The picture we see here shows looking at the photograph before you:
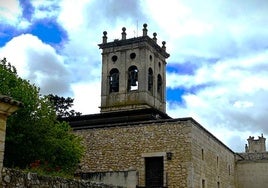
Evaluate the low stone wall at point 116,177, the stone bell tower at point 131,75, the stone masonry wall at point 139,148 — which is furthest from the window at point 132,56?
the low stone wall at point 116,177

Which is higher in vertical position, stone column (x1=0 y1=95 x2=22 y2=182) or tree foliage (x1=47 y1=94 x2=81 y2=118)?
tree foliage (x1=47 y1=94 x2=81 y2=118)

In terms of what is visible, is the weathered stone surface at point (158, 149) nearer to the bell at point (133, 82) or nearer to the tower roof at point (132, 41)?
the bell at point (133, 82)

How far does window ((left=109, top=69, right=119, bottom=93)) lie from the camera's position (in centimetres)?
3814

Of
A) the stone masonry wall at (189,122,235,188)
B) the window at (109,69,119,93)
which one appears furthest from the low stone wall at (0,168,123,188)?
the window at (109,69,119,93)

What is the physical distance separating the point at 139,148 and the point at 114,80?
13.2m

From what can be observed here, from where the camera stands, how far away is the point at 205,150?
27391 mm

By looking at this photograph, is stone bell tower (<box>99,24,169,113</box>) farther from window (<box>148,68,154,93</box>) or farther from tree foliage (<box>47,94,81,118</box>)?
tree foliage (<box>47,94,81,118</box>)

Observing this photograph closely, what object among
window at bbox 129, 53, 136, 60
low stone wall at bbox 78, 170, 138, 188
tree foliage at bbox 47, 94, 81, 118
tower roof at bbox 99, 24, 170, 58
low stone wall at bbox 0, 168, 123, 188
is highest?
tower roof at bbox 99, 24, 170, 58

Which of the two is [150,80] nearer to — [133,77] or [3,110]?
[133,77]

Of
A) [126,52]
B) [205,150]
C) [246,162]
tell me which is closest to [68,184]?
[205,150]

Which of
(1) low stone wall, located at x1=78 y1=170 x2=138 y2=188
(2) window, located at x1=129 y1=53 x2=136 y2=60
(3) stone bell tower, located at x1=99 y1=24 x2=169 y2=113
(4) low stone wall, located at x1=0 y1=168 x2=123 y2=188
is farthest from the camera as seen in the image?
(2) window, located at x1=129 y1=53 x2=136 y2=60

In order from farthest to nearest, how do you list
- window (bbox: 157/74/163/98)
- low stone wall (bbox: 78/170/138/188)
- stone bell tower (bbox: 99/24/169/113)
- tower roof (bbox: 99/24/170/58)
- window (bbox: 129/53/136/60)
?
window (bbox: 157/74/163/98), tower roof (bbox: 99/24/170/58), window (bbox: 129/53/136/60), stone bell tower (bbox: 99/24/169/113), low stone wall (bbox: 78/170/138/188)

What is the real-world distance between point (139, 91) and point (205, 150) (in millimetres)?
11195

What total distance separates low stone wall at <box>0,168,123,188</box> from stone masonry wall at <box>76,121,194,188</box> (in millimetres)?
12851
